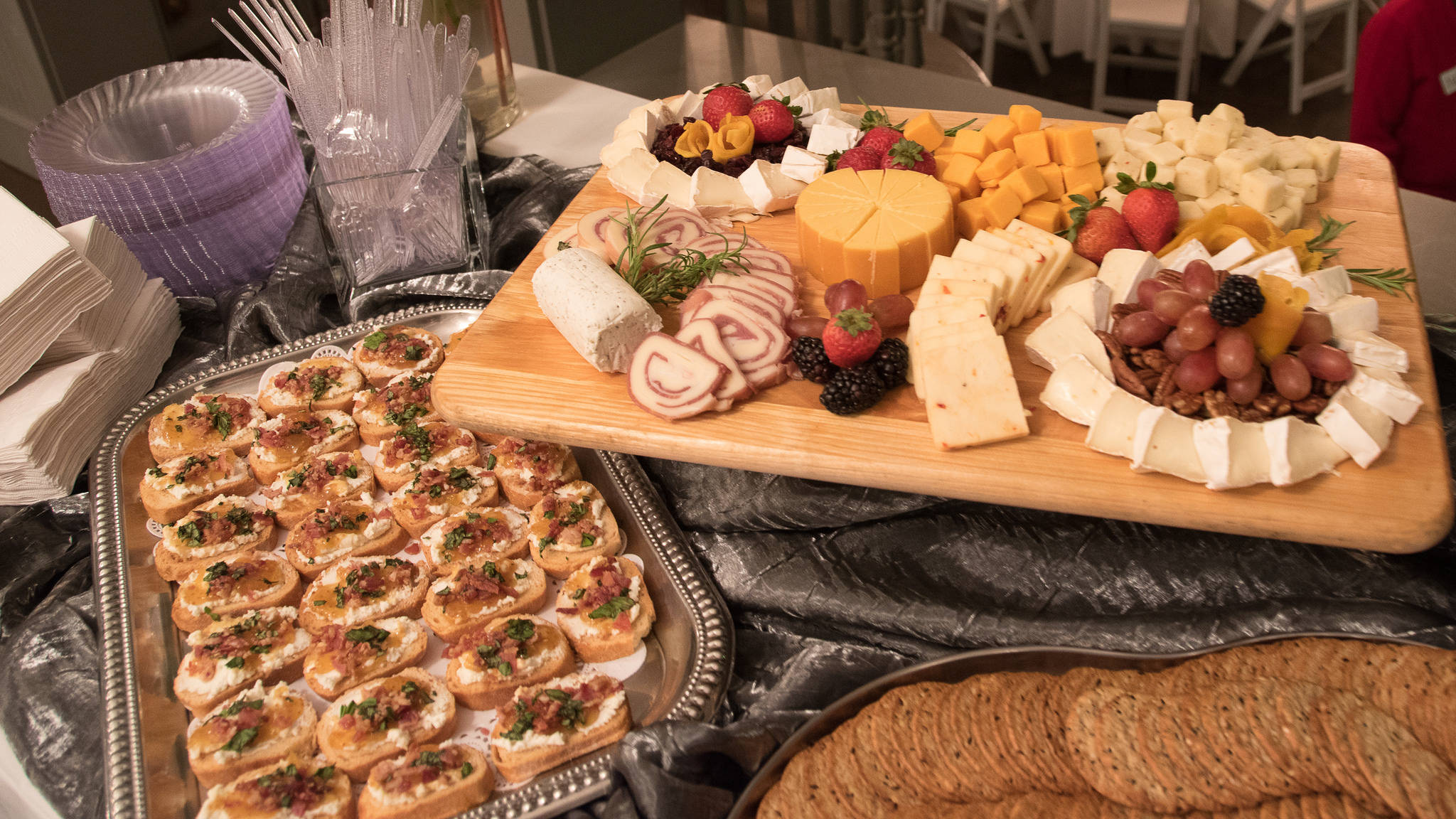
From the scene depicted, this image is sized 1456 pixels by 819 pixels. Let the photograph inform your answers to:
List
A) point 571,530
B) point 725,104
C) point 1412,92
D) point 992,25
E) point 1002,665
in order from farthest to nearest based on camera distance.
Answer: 1. point 992,25
2. point 1412,92
3. point 725,104
4. point 571,530
5. point 1002,665

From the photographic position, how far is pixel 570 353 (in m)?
2.18

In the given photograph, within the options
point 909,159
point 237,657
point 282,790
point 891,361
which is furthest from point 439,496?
point 909,159

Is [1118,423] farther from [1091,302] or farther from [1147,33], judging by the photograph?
[1147,33]

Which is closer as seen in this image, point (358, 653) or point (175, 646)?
point (358, 653)

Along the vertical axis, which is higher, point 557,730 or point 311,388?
point 311,388

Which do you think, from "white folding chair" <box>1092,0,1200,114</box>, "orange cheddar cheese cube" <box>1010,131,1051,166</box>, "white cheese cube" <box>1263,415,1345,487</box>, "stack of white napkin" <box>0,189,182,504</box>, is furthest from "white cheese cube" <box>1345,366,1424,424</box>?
"white folding chair" <box>1092,0,1200,114</box>

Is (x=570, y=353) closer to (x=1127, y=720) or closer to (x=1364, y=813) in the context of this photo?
(x=1127, y=720)

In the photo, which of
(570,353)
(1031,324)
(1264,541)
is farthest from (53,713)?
(1264,541)

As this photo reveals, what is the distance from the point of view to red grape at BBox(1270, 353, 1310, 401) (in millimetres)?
1778

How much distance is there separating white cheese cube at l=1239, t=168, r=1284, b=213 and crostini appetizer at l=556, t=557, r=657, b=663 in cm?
172

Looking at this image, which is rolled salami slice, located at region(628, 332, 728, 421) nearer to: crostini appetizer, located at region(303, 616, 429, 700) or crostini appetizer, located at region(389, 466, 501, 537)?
crostini appetizer, located at region(389, 466, 501, 537)

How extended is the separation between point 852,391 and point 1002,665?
599 millimetres

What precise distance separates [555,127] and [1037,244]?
2394 millimetres

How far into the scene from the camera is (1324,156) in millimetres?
2416
